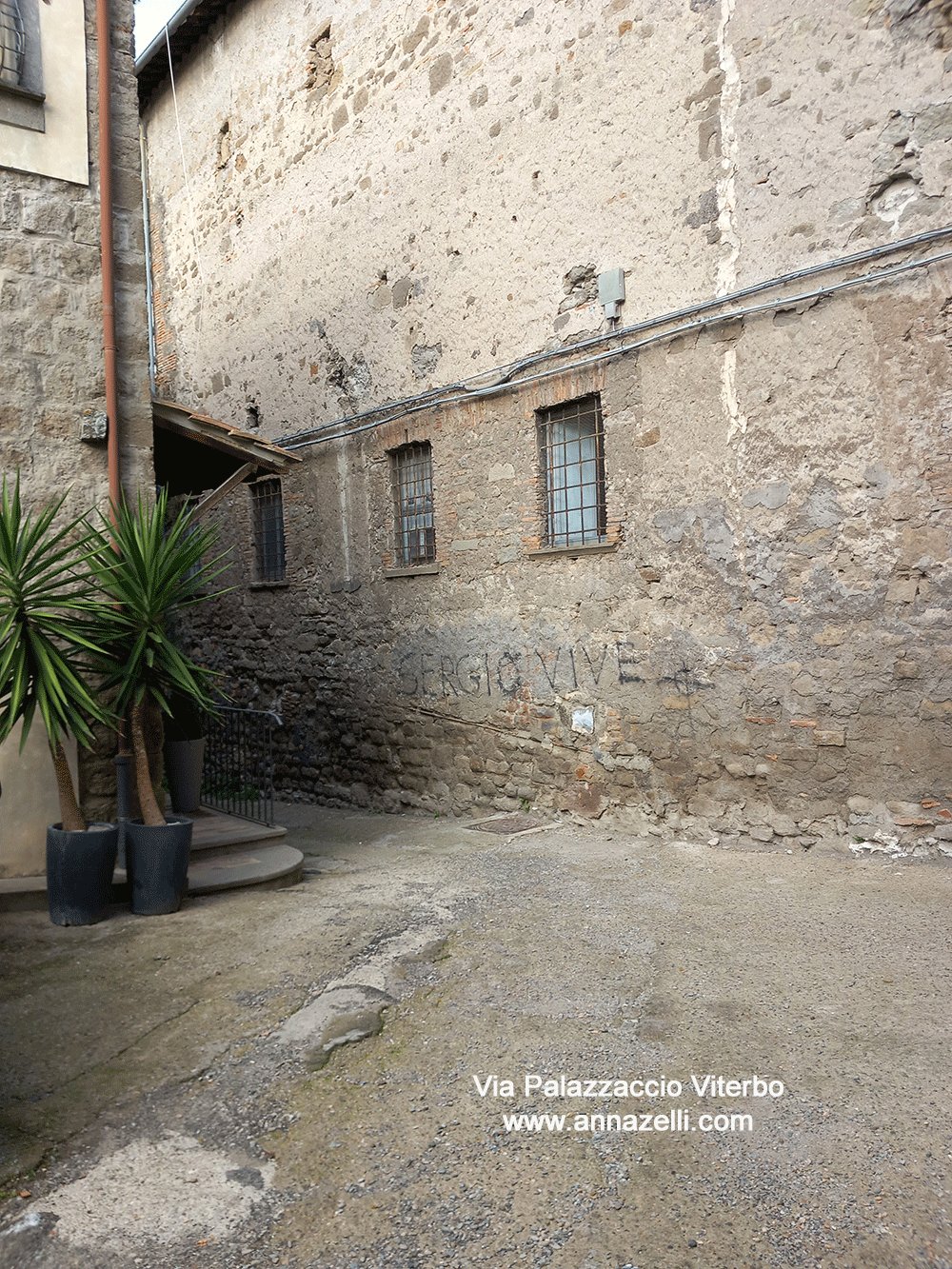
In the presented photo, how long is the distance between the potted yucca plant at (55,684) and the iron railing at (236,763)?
2.87 metres

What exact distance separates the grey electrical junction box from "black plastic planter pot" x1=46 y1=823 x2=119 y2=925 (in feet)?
15.9

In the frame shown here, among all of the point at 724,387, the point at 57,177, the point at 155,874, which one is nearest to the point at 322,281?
the point at 57,177

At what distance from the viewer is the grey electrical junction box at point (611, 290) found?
658 cm

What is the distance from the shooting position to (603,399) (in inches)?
266

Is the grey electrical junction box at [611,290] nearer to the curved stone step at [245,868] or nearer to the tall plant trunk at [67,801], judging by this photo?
the curved stone step at [245,868]

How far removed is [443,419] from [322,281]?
247 centimetres

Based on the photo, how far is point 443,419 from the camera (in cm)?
799

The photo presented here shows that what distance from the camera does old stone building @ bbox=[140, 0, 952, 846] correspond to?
540 centimetres

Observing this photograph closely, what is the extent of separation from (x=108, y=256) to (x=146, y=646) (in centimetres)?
236

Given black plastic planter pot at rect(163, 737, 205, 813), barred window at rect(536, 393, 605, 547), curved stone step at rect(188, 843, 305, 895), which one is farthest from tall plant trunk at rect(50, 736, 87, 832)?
barred window at rect(536, 393, 605, 547)

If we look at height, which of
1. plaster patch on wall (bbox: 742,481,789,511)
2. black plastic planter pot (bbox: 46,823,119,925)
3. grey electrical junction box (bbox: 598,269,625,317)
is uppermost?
grey electrical junction box (bbox: 598,269,625,317)

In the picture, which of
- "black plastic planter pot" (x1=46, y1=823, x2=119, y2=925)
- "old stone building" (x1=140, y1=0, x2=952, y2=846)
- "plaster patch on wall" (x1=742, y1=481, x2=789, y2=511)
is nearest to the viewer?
"black plastic planter pot" (x1=46, y1=823, x2=119, y2=925)

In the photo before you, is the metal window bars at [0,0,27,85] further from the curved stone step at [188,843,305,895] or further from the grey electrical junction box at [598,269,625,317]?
the curved stone step at [188,843,305,895]

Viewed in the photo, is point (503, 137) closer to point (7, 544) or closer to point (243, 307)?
point (243, 307)
